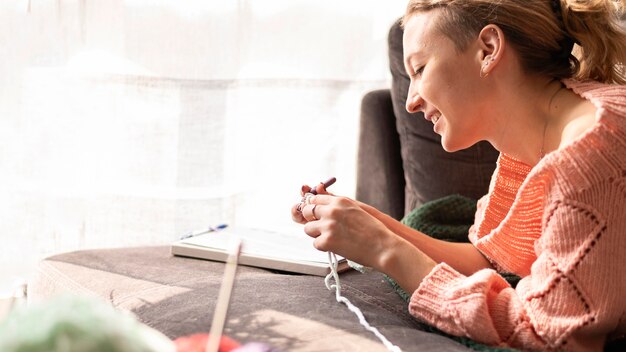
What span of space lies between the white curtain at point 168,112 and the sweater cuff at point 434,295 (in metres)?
1.10

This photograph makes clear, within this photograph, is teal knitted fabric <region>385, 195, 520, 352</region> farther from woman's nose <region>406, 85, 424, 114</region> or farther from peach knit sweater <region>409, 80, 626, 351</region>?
peach knit sweater <region>409, 80, 626, 351</region>

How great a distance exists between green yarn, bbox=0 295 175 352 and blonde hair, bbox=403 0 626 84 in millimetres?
766

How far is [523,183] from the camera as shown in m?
1.15

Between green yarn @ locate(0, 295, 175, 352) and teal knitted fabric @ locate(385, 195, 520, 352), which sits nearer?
green yarn @ locate(0, 295, 175, 352)

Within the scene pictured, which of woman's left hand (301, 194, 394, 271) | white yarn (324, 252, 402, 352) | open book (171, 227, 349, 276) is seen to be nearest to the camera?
white yarn (324, 252, 402, 352)

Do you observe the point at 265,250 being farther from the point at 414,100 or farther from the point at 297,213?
the point at 414,100

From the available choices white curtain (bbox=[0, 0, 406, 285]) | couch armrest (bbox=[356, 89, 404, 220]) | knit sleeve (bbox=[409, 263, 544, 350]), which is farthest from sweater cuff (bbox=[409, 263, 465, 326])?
white curtain (bbox=[0, 0, 406, 285])

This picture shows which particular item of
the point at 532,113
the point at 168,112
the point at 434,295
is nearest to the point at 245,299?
the point at 434,295

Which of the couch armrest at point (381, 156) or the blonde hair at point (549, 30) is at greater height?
the blonde hair at point (549, 30)

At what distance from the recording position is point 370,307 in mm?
1196

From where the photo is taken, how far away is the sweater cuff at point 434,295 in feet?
3.65

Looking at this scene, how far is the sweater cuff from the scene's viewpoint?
1.11m

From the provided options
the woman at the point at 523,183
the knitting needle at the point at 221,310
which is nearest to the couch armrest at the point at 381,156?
the woman at the point at 523,183

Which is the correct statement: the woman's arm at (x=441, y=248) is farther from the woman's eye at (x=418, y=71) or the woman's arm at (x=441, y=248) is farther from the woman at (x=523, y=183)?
the woman's eye at (x=418, y=71)
